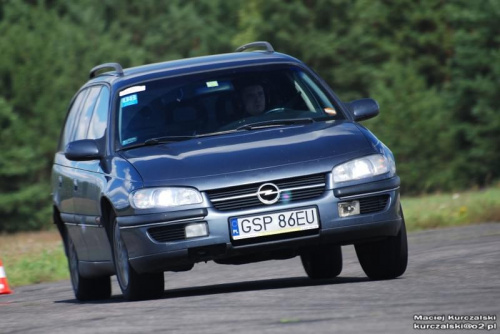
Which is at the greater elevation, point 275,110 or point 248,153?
point 248,153

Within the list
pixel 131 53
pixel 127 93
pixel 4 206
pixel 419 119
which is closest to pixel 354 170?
pixel 127 93

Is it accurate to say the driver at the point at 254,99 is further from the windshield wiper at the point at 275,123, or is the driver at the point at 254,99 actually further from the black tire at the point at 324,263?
the black tire at the point at 324,263

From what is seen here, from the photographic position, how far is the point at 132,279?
9.03 meters

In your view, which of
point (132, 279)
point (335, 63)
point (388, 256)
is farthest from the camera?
point (335, 63)

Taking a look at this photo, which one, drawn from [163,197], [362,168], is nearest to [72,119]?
[163,197]

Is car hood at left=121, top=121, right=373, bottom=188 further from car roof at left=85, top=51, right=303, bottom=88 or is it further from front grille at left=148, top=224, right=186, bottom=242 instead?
car roof at left=85, top=51, right=303, bottom=88

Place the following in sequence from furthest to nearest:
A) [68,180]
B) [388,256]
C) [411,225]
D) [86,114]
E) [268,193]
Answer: [411,225] → [86,114] → [68,180] → [388,256] → [268,193]

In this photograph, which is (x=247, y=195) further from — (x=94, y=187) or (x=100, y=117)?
(x=100, y=117)

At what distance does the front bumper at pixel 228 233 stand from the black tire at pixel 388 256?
29cm

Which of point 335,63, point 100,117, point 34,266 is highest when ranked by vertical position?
point 100,117

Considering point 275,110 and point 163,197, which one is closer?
point 163,197

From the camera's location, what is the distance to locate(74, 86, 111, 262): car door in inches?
382

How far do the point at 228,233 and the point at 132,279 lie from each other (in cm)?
90

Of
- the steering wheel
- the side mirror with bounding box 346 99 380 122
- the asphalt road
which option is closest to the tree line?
the asphalt road
